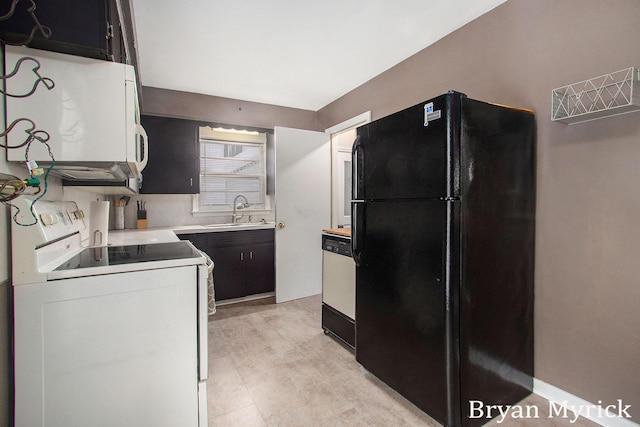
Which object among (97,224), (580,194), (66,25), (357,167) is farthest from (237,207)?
A: (580,194)

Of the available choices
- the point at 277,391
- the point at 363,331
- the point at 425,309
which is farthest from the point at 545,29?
the point at 277,391

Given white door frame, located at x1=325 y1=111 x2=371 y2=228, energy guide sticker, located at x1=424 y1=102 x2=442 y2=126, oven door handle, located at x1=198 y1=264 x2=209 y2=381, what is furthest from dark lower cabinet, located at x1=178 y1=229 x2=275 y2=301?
energy guide sticker, located at x1=424 y1=102 x2=442 y2=126

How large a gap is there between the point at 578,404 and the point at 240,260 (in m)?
3.13

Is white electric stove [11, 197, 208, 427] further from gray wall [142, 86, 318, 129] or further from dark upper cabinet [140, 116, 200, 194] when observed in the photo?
gray wall [142, 86, 318, 129]

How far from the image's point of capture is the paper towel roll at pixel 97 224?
2074mm

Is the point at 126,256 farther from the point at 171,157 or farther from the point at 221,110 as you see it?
the point at 221,110

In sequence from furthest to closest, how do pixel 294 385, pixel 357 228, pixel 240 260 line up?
pixel 240 260 < pixel 357 228 < pixel 294 385

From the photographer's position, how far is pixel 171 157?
140 inches

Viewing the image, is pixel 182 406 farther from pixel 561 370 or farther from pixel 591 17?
pixel 591 17

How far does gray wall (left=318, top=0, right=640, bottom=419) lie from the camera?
1541mm

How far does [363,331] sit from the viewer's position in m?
2.11

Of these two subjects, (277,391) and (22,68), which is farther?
(277,391)

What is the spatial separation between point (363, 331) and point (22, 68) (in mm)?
2181

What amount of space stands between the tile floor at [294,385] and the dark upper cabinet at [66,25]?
1.89 meters
